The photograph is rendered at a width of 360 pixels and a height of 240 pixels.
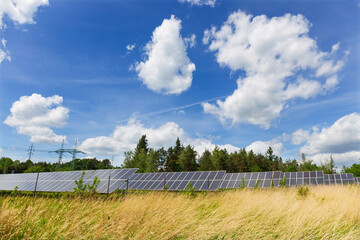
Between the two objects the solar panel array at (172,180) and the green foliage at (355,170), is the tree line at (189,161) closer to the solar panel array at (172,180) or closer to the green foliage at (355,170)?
the green foliage at (355,170)

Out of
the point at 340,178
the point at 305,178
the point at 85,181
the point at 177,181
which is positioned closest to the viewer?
the point at 85,181

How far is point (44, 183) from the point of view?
2225 cm

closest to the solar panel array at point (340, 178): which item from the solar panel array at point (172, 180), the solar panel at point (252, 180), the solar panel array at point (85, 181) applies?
the solar panel array at point (172, 180)

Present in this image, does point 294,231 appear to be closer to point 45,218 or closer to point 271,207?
point 271,207

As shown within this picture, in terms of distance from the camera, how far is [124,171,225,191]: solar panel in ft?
61.1

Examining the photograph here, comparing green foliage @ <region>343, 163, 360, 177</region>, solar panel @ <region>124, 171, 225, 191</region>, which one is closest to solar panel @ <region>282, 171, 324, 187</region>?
solar panel @ <region>124, 171, 225, 191</region>

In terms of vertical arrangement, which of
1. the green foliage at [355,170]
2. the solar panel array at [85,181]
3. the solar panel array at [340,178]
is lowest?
the solar panel array at [85,181]

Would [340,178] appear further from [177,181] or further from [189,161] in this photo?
[189,161]

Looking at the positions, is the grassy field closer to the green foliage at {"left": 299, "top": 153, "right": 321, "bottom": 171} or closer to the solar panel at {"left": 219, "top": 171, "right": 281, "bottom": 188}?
the solar panel at {"left": 219, "top": 171, "right": 281, "bottom": 188}

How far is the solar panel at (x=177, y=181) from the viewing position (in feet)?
61.1

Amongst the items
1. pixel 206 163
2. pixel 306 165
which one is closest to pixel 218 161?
pixel 206 163

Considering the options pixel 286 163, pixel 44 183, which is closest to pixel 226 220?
pixel 44 183

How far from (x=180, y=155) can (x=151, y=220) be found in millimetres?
56154

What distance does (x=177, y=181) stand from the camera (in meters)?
20.5
